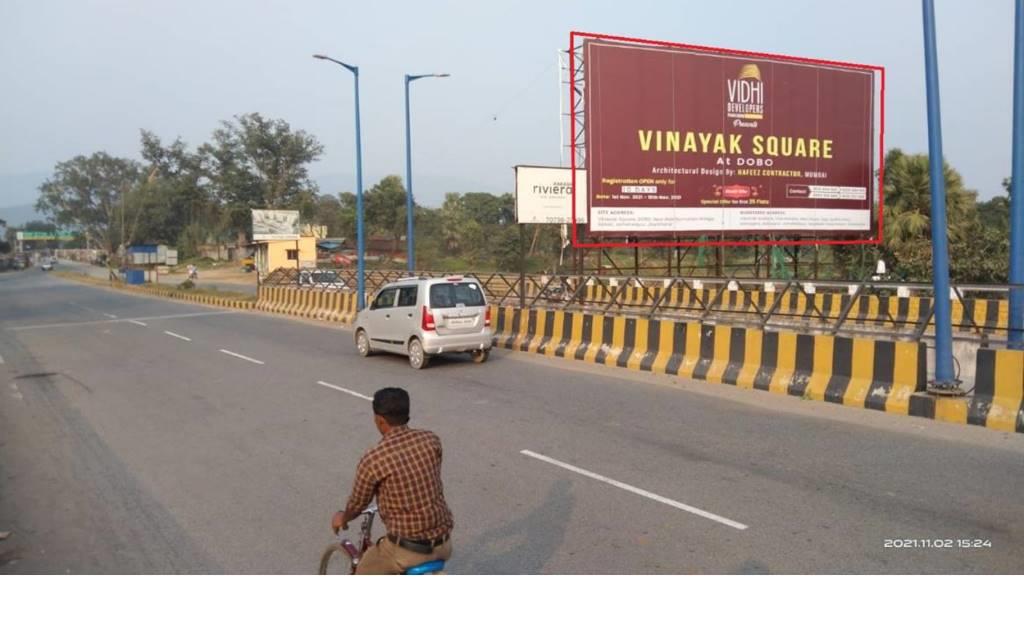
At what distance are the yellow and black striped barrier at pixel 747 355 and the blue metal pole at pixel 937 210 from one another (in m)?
0.28

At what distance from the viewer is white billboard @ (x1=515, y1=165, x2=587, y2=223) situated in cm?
2411

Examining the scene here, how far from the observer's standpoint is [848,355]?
34.2 feet

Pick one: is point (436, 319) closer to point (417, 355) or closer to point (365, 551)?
point (417, 355)

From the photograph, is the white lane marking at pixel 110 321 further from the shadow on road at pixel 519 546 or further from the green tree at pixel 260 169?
the green tree at pixel 260 169

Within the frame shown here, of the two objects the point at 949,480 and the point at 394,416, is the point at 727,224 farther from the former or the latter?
the point at 394,416

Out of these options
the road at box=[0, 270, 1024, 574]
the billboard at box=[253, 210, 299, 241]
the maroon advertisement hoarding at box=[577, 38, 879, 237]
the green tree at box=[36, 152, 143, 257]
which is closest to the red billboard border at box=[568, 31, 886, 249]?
the maroon advertisement hoarding at box=[577, 38, 879, 237]

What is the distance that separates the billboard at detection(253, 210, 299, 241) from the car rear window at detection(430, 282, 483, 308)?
45534mm

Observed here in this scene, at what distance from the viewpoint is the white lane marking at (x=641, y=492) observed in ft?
19.4

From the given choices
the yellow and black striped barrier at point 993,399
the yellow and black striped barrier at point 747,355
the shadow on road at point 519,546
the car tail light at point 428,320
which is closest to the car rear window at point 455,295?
the car tail light at point 428,320

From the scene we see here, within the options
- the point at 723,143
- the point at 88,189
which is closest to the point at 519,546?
the point at 723,143

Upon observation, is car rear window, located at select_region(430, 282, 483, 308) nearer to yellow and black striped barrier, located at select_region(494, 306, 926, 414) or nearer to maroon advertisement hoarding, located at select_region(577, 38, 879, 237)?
yellow and black striped barrier, located at select_region(494, 306, 926, 414)

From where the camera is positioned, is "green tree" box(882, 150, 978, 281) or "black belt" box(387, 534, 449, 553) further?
"green tree" box(882, 150, 978, 281)

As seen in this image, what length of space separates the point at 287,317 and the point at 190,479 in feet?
72.8

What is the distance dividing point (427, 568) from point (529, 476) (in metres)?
3.72
